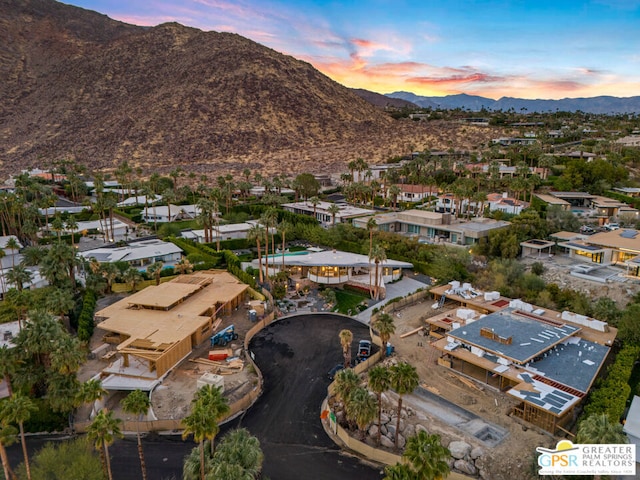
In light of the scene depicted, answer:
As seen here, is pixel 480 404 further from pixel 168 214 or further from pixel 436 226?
pixel 168 214

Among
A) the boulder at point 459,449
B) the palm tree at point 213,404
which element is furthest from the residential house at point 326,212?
the palm tree at point 213,404

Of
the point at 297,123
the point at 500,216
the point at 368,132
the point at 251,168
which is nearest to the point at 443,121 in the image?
the point at 368,132

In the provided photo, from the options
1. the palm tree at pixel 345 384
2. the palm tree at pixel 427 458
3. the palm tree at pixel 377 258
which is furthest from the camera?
the palm tree at pixel 377 258

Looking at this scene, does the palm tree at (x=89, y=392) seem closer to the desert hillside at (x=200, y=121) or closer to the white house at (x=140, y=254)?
the white house at (x=140, y=254)

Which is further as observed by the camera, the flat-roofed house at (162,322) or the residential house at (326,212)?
the residential house at (326,212)
